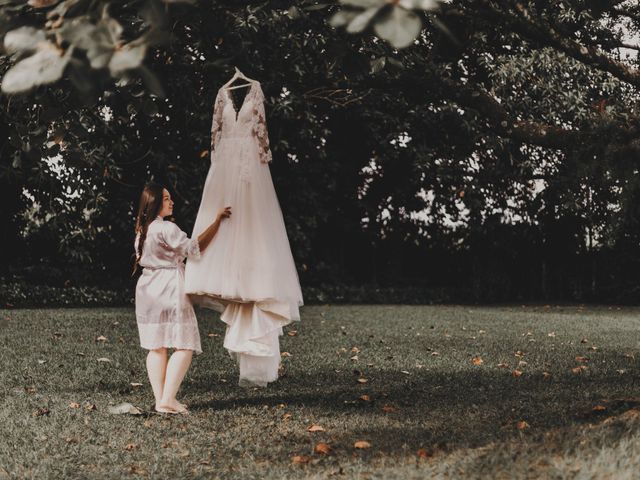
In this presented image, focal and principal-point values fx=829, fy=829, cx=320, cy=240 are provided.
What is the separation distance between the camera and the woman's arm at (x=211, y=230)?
20.6 feet

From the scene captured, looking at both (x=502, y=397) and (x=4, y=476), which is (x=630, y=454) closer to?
(x=502, y=397)

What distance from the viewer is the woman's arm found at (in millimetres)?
6285

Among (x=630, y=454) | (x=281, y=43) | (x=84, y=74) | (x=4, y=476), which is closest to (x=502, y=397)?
(x=630, y=454)

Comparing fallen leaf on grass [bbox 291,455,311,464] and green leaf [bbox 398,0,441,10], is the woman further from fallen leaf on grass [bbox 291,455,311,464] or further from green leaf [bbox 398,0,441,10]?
green leaf [bbox 398,0,441,10]

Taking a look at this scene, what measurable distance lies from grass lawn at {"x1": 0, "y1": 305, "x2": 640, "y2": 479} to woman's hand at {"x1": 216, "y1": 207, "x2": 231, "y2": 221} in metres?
Result: 1.51

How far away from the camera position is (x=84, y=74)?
252cm

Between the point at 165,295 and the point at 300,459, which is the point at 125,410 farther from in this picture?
the point at 300,459

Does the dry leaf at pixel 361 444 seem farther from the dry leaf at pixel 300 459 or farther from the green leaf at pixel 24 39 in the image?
the green leaf at pixel 24 39

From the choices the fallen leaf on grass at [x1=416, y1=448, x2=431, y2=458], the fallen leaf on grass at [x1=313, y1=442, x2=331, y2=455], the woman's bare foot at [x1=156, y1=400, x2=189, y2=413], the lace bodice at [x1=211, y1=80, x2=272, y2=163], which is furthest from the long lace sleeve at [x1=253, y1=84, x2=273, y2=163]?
the fallen leaf on grass at [x1=416, y1=448, x2=431, y2=458]

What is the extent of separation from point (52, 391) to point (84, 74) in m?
5.43

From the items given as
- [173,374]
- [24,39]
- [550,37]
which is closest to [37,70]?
[24,39]

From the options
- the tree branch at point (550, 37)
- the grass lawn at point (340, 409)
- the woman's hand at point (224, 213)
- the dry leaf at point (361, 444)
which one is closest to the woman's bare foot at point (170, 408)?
the grass lawn at point (340, 409)

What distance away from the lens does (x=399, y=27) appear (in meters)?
2.33

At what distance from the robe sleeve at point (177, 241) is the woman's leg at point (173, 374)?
2.52 feet
